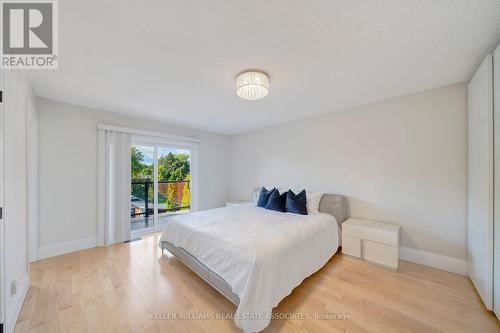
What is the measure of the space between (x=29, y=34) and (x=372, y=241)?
170 inches

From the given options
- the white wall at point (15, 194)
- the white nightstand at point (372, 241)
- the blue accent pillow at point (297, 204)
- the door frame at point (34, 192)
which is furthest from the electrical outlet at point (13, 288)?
the white nightstand at point (372, 241)

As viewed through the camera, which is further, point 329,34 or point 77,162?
point 77,162

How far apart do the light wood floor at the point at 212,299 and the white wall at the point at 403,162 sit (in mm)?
632

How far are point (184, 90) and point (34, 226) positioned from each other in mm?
2886

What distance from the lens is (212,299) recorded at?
1961mm

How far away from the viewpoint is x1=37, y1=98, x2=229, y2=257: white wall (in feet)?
9.39

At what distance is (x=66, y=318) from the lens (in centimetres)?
168

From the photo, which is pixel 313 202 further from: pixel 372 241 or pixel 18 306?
pixel 18 306

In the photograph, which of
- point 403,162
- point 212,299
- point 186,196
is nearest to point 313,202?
point 403,162

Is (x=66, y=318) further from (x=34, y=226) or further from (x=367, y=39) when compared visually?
(x=367, y=39)

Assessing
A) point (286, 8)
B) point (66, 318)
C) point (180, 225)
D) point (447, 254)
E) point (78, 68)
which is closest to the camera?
point (286, 8)

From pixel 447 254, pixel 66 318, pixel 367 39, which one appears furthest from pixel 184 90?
pixel 447 254

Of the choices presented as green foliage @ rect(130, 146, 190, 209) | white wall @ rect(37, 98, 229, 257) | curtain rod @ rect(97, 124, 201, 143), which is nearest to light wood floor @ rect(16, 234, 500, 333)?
white wall @ rect(37, 98, 229, 257)

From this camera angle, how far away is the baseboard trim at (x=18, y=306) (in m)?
1.52
